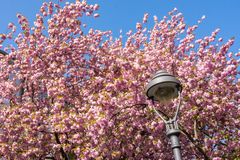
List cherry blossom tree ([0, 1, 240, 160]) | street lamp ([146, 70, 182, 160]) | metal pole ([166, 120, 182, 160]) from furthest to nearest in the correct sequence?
cherry blossom tree ([0, 1, 240, 160]) < street lamp ([146, 70, 182, 160]) < metal pole ([166, 120, 182, 160])

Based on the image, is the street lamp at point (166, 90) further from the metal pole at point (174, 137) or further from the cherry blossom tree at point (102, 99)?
the cherry blossom tree at point (102, 99)

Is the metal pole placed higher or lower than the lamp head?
lower

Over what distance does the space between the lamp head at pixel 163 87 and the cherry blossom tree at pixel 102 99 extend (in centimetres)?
259

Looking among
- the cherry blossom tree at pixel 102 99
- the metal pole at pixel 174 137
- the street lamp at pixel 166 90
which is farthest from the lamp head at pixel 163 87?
the cherry blossom tree at pixel 102 99

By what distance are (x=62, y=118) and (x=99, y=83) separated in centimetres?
291

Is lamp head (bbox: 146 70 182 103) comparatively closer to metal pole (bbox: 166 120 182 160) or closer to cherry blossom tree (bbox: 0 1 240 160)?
metal pole (bbox: 166 120 182 160)

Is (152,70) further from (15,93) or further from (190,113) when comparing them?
(15,93)

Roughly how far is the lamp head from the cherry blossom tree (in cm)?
259

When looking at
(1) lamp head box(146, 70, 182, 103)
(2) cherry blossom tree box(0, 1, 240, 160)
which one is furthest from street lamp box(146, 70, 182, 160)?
(2) cherry blossom tree box(0, 1, 240, 160)

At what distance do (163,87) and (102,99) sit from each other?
177 inches

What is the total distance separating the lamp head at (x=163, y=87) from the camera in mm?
5629

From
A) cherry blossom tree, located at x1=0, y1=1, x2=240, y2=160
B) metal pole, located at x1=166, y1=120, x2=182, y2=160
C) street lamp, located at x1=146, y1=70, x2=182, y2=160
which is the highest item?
cherry blossom tree, located at x1=0, y1=1, x2=240, y2=160

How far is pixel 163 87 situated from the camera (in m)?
5.72

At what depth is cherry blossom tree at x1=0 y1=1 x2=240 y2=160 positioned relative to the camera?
33.0 ft
